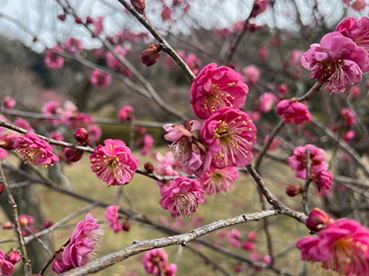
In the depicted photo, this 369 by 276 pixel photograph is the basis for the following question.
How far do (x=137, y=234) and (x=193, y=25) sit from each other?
363 centimetres

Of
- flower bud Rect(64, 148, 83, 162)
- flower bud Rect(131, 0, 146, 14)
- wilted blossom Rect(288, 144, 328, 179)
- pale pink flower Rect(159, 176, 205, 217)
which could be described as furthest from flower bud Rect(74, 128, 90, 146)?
wilted blossom Rect(288, 144, 328, 179)

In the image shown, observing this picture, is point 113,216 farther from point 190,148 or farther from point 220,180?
point 190,148

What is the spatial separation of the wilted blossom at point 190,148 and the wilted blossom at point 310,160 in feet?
2.13

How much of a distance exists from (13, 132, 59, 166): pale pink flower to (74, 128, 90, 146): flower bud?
92 mm

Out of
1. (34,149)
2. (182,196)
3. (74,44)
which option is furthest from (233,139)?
(74,44)

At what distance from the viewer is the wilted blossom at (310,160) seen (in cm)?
130

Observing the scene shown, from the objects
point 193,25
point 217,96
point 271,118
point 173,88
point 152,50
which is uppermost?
point 173,88

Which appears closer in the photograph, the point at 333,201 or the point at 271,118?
the point at 333,201

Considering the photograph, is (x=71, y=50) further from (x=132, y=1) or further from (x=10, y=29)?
(x=10, y=29)

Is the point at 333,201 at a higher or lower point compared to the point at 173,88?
lower

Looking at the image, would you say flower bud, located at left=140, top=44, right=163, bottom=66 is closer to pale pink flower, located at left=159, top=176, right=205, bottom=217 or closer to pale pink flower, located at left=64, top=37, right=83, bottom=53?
pale pink flower, located at left=159, top=176, right=205, bottom=217

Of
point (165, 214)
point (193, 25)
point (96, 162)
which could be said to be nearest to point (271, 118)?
point (165, 214)

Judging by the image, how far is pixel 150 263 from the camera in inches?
66.5

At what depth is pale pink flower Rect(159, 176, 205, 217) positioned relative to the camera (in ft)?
3.43
